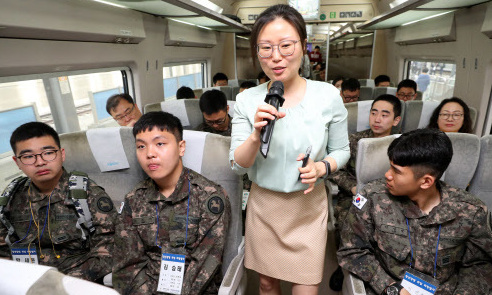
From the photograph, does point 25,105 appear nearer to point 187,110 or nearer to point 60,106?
point 60,106

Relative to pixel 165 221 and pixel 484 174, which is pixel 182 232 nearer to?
pixel 165 221

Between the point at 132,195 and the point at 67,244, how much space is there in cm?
57

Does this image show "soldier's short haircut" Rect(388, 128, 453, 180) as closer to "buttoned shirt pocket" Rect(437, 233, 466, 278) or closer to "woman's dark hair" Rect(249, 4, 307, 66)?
"buttoned shirt pocket" Rect(437, 233, 466, 278)

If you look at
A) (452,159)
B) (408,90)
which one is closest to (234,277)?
(452,159)

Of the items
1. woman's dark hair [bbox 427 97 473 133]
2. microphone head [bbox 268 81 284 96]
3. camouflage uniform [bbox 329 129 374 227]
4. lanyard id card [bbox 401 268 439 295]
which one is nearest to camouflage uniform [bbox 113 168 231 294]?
microphone head [bbox 268 81 284 96]

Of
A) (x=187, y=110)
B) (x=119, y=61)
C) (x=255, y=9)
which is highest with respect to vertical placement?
(x=255, y=9)

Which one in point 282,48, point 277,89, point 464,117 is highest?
point 282,48

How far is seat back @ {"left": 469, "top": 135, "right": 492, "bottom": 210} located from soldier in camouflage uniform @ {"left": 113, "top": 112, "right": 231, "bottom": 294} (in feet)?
5.88

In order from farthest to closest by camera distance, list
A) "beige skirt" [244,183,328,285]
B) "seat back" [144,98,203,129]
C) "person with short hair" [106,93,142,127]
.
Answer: "seat back" [144,98,203,129] < "person with short hair" [106,93,142,127] < "beige skirt" [244,183,328,285]

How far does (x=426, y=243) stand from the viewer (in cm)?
148

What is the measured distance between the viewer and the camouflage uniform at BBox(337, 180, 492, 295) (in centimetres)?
145

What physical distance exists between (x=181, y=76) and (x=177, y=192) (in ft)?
16.7

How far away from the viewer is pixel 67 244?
5.83 feet

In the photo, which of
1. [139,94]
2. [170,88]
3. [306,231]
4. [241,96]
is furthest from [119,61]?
[306,231]
